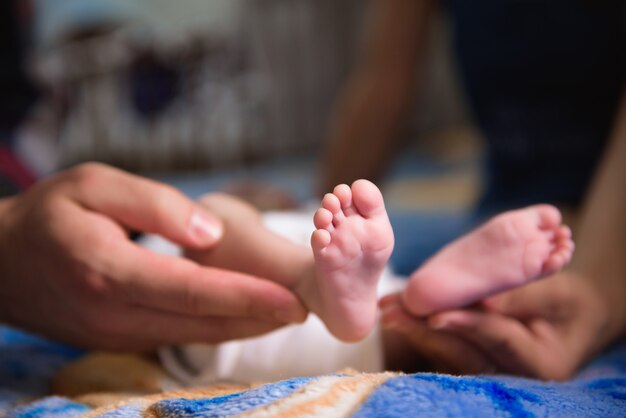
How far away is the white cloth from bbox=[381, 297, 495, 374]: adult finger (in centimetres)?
5

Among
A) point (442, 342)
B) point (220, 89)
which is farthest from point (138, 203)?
point (220, 89)

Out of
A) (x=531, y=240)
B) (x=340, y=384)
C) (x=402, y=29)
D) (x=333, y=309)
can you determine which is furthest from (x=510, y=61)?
(x=340, y=384)

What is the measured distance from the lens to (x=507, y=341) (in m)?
0.51

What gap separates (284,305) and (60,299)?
0.18m

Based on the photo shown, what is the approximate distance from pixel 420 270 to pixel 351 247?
0.36 feet

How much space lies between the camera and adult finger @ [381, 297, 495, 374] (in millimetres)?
522

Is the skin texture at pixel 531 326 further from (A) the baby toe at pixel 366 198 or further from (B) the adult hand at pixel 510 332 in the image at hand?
(A) the baby toe at pixel 366 198

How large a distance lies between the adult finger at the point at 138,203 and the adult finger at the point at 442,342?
6.9 inches

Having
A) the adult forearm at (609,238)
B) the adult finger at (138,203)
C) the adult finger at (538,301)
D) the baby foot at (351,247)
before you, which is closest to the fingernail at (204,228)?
the adult finger at (138,203)

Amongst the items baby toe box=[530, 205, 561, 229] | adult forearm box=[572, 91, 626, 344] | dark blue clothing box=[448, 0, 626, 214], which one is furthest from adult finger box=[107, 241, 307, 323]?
dark blue clothing box=[448, 0, 626, 214]

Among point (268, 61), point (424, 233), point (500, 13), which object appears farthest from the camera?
point (268, 61)

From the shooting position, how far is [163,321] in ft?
1.69

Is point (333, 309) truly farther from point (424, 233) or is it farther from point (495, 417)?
point (424, 233)

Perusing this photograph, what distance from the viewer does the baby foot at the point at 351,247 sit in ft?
1.43
